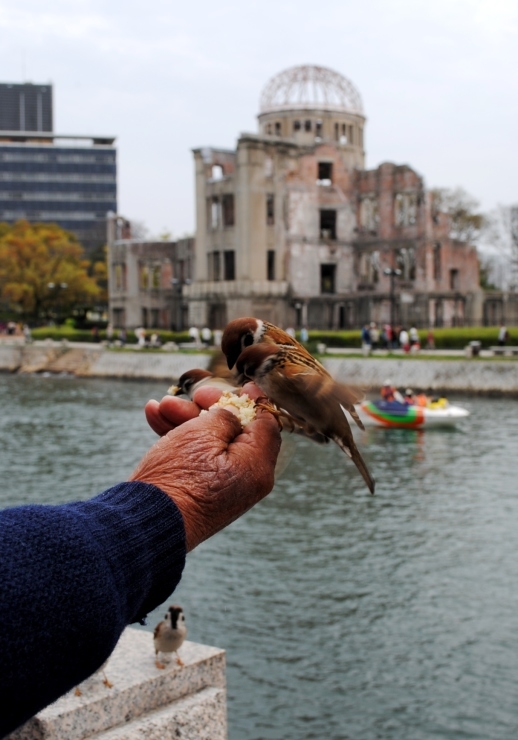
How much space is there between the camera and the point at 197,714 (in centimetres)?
500

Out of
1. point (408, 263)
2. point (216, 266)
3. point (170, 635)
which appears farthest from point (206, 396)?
point (216, 266)

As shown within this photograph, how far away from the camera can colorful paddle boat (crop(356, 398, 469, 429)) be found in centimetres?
3447

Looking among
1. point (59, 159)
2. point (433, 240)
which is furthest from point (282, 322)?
point (59, 159)

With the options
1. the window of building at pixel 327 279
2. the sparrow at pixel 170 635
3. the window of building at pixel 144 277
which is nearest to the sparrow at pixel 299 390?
the sparrow at pixel 170 635

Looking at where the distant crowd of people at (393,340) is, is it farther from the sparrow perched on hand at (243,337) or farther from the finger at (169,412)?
the finger at (169,412)

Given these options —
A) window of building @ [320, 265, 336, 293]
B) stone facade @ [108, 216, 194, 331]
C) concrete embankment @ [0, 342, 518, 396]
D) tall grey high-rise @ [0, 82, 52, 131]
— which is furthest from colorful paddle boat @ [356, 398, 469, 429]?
tall grey high-rise @ [0, 82, 52, 131]

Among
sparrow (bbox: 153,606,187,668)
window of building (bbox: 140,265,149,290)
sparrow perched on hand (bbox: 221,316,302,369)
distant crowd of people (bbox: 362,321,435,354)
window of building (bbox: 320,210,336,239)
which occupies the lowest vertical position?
sparrow (bbox: 153,606,187,668)

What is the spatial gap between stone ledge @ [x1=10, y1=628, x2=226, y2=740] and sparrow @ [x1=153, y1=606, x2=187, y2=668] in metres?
0.09

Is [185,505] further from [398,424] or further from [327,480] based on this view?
[398,424]

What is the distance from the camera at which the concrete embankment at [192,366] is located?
147ft

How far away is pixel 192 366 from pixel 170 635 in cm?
4176

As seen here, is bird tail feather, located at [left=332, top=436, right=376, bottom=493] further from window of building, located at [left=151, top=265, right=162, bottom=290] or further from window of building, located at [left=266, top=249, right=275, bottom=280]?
window of building, located at [left=151, top=265, right=162, bottom=290]

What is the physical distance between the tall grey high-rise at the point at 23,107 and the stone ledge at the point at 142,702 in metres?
204

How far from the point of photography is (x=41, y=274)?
89500 millimetres
